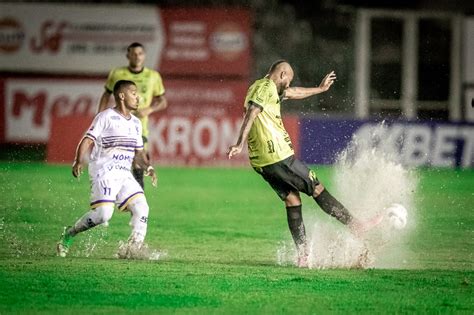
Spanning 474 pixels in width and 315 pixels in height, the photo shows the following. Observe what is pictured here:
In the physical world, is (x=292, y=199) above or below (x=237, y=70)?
below

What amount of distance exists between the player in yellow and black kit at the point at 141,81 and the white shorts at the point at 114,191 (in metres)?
3.53

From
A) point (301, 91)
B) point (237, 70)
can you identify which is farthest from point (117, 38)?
point (301, 91)

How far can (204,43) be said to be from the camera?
30.7m

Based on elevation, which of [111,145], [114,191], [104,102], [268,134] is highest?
[104,102]

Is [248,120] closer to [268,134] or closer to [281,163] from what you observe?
[268,134]

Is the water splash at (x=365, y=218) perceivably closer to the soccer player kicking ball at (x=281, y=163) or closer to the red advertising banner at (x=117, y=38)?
the soccer player kicking ball at (x=281, y=163)

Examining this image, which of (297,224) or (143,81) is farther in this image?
(143,81)

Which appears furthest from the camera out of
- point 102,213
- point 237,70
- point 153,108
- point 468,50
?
point 468,50

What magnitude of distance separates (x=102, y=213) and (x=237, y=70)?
18631 millimetres

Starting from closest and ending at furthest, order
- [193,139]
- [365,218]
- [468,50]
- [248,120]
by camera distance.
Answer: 1. [248,120]
2. [365,218]
3. [193,139]
4. [468,50]

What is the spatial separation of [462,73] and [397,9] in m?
2.70

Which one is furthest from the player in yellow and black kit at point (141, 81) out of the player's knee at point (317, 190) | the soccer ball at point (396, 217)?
the soccer ball at point (396, 217)

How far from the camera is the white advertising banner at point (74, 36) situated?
3017cm

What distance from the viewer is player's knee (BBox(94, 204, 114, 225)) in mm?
12266
